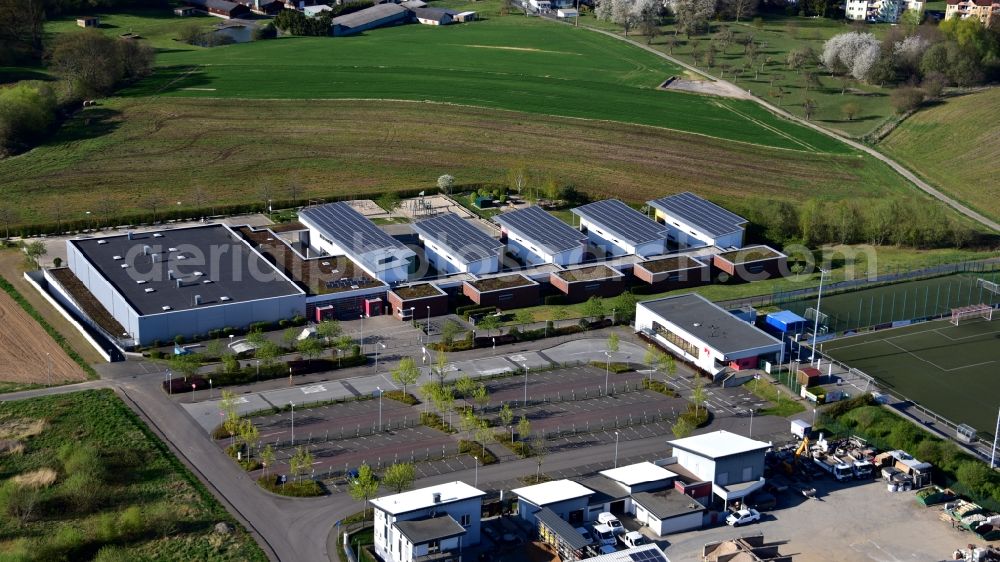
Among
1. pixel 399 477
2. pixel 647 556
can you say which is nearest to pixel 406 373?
pixel 399 477

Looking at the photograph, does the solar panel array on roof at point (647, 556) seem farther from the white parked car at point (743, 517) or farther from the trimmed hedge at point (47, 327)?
the trimmed hedge at point (47, 327)

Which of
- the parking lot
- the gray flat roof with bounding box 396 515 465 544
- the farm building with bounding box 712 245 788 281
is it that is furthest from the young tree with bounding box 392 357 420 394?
the farm building with bounding box 712 245 788 281

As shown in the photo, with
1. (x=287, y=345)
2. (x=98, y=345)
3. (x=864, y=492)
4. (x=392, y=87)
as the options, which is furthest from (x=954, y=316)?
(x=392, y=87)

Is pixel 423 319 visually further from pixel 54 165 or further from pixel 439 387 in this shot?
pixel 54 165

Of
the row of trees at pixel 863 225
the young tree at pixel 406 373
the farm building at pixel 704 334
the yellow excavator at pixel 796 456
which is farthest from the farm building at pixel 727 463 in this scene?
the row of trees at pixel 863 225

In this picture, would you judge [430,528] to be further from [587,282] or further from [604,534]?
[587,282]
